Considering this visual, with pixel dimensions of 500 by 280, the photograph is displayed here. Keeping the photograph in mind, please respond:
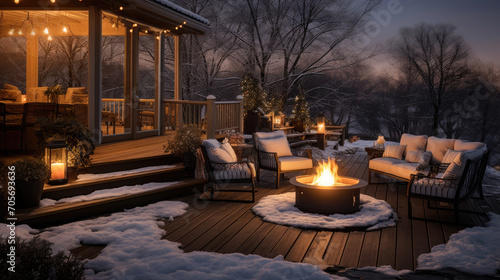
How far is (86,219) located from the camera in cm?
521

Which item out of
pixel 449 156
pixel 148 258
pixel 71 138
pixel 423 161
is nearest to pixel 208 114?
pixel 71 138

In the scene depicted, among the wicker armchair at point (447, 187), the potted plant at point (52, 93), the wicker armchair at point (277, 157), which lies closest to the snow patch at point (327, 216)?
the wicker armchair at point (447, 187)

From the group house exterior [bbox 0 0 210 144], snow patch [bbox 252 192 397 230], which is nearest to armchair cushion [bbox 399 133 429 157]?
snow patch [bbox 252 192 397 230]

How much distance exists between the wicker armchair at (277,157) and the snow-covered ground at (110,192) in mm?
1737

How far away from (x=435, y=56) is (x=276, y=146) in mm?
15251

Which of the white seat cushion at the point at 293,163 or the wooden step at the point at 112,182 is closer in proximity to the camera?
the wooden step at the point at 112,182

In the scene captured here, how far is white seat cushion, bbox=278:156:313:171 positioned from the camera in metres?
7.30

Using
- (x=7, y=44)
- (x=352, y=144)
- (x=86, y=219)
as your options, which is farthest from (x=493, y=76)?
(x=7, y=44)

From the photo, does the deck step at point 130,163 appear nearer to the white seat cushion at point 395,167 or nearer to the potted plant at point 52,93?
the white seat cushion at point 395,167

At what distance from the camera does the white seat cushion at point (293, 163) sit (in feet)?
24.0

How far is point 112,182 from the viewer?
240 inches

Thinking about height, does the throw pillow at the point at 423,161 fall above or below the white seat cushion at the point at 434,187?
above

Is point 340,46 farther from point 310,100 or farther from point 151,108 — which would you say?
point 151,108

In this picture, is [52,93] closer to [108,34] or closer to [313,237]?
[108,34]
